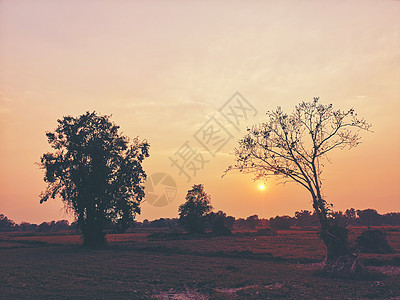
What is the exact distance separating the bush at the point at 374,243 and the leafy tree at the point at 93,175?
112 ft

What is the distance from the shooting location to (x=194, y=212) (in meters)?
94.6

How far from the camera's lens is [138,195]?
5131 centimetres

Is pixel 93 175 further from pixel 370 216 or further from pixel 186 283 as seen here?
pixel 370 216

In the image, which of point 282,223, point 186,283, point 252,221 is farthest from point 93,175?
point 252,221

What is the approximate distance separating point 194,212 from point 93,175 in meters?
51.4

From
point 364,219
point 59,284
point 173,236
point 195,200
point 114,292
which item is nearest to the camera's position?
point 114,292

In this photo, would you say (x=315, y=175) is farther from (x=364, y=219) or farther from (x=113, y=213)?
(x=364, y=219)

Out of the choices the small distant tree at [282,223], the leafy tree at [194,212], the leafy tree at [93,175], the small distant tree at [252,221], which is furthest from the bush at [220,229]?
the small distant tree at [252,221]

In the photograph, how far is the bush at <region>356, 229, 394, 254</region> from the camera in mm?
37094

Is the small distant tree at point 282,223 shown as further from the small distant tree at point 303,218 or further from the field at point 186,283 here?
the field at point 186,283

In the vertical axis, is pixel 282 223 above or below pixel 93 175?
below

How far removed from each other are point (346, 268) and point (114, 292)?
16475 mm

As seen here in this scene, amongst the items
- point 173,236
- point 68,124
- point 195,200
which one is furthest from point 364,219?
point 68,124

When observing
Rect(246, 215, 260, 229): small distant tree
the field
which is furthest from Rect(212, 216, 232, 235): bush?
Rect(246, 215, 260, 229): small distant tree
